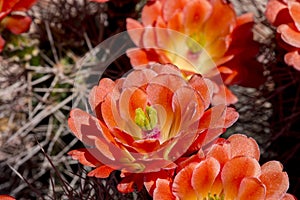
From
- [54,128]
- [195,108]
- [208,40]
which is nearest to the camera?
[195,108]

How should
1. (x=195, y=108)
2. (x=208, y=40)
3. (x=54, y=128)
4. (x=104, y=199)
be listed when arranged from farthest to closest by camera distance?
(x=54, y=128), (x=208, y=40), (x=104, y=199), (x=195, y=108)

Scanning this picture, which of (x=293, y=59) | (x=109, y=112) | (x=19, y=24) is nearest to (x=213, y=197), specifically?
(x=109, y=112)

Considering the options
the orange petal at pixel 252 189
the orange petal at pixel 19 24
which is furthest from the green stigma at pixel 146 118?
the orange petal at pixel 19 24

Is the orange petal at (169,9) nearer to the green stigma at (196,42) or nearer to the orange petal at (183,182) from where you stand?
the green stigma at (196,42)

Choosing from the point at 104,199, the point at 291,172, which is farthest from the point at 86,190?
the point at 291,172

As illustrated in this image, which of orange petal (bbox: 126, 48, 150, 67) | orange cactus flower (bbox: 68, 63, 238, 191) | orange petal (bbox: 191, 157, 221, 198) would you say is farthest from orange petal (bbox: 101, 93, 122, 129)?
orange petal (bbox: 126, 48, 150, 67)

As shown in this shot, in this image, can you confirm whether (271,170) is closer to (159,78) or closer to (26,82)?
(159,78)

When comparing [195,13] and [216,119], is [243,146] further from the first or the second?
[195,13]
